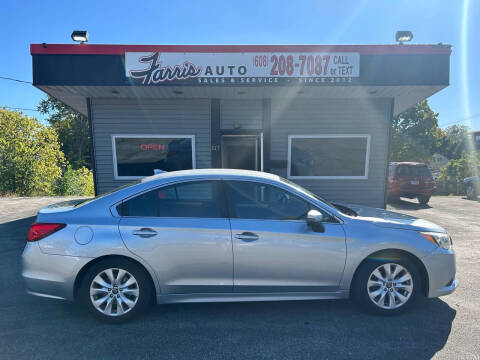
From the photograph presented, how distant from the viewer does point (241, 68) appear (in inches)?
235

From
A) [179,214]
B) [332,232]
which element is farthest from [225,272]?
[332,232]

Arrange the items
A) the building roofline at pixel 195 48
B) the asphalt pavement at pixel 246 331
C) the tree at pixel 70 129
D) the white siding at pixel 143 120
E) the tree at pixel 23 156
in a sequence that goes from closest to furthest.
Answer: the asphalt pavement at pixel 246 331, the building roofline at pixel 195 48, the white siding at pixel 143 120, the tree at pixel 23 156, the tree at pixel 70 129

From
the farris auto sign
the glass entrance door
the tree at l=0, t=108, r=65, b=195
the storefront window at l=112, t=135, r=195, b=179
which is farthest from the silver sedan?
the tree at l=0, t=108, r=65, b=195

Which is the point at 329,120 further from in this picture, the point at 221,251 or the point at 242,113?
the point at 221,251

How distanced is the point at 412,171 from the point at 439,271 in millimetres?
9387

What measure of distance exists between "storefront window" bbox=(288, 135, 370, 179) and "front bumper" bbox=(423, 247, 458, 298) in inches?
185

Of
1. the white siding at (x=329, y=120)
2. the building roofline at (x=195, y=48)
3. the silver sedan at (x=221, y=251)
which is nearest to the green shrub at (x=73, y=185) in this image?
the building roofline at (x=195, y=48)

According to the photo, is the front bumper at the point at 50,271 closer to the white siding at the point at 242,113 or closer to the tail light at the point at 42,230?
the tail light at the point at 42,230

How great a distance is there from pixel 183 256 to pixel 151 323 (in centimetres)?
81

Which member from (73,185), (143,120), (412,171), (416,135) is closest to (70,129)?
(73,185)

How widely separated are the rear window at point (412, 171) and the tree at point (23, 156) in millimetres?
15685

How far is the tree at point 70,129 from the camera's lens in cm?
3038

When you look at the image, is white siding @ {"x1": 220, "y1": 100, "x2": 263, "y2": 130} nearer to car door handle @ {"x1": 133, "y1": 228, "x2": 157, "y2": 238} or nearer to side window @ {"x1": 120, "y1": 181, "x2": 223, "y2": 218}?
side window @ {"x1": 120, "y1": 181, "x2": 223, "y2": 218}

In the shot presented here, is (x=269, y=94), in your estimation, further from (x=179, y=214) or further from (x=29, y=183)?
(x=29, y=183)
